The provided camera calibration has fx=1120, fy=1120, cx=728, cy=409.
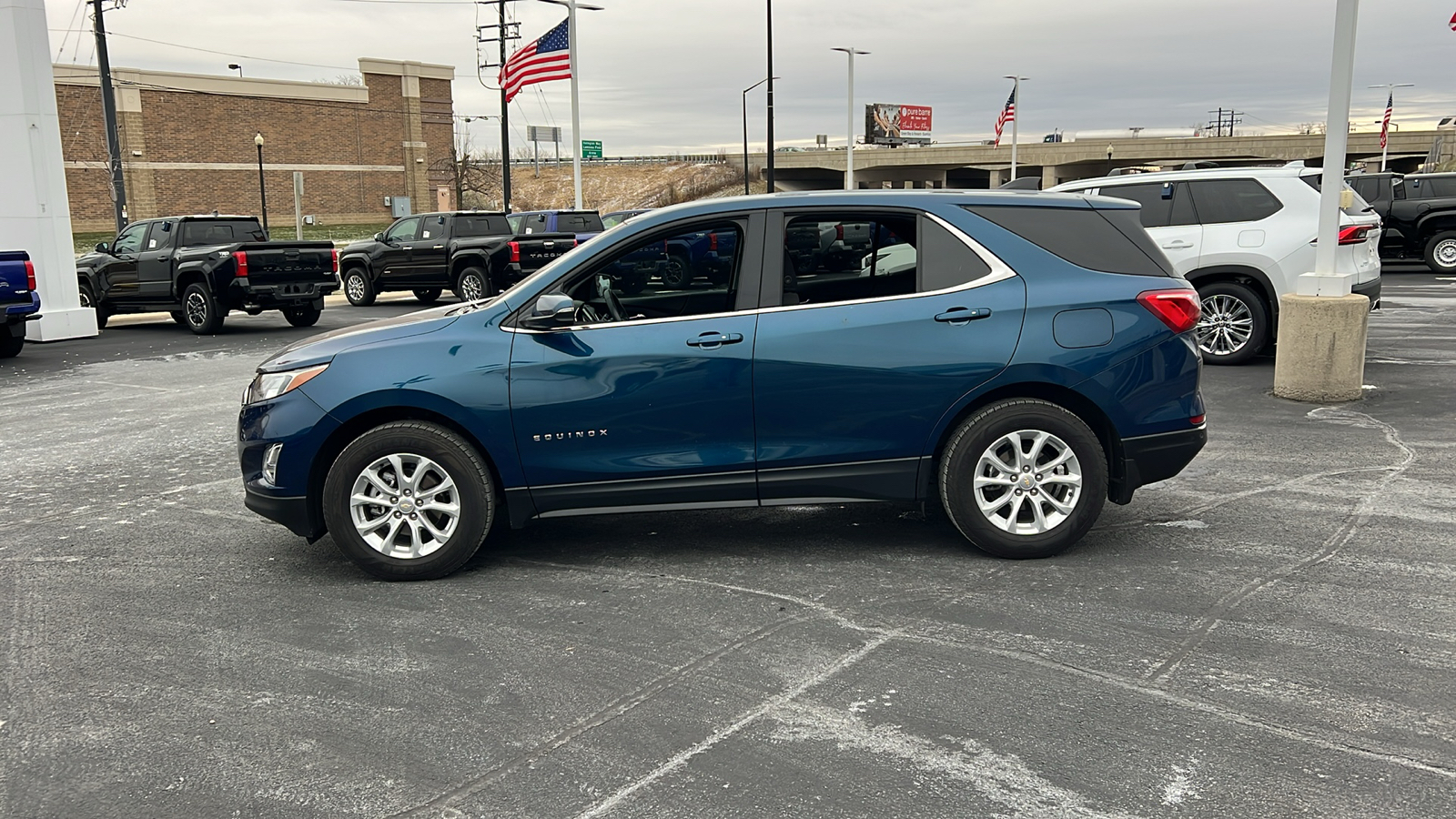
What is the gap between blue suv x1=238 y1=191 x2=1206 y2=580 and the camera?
5191 mm

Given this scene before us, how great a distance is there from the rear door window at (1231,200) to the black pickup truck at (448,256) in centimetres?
1205

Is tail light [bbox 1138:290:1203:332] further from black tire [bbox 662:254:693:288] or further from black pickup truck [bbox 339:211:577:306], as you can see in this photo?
black pickup truck [bbox 339:211:577:306]

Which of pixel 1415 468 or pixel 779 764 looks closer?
pixel 779 764

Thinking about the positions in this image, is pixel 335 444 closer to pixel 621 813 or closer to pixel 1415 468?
pixel 621 813

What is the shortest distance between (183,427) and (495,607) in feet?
18.7

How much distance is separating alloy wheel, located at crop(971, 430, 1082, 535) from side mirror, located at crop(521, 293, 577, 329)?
2053 mm

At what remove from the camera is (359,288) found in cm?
2270

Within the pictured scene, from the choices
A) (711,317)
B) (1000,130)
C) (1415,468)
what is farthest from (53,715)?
(1000,130)

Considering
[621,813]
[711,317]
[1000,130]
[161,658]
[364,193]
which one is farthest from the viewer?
[364,193]

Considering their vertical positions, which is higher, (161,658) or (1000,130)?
(1000,130)

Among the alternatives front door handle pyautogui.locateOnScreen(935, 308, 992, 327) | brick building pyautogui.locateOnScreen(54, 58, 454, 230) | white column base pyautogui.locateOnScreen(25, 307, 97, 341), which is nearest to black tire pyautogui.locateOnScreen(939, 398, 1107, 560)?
front door handle pyautogui.locateOnScreen(935, 308, 992, 327)

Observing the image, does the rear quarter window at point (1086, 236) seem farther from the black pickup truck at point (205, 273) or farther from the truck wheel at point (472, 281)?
the truck wheel at point (472, 281)

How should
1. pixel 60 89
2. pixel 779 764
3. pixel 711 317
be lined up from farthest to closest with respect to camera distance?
pixel 60 89
pixel 711 317
pixel 779 764

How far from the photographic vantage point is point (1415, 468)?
706 centimetres
